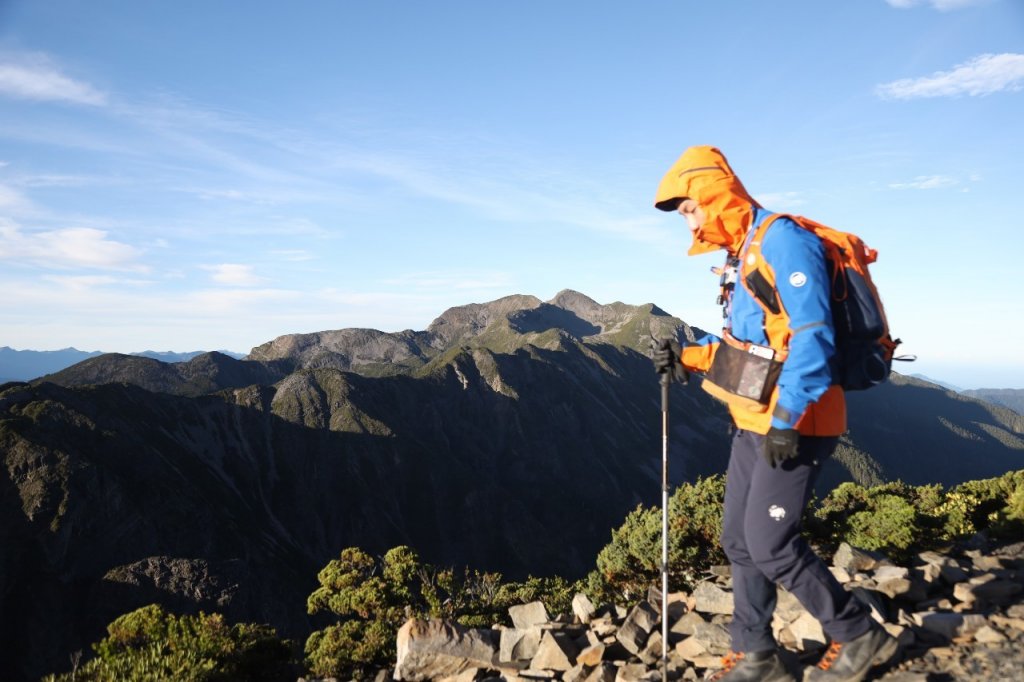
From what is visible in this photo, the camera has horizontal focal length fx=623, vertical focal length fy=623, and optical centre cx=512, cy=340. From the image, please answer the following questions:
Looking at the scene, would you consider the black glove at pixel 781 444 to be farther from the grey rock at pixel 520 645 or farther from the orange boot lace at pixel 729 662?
the grey rock at pixel 520 645

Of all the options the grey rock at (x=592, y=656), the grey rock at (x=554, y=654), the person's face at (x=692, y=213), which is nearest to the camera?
the person's face at (x=692, y=213)

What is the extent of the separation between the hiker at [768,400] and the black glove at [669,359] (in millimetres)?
11

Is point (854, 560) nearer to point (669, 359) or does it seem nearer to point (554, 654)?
point (554, 654)

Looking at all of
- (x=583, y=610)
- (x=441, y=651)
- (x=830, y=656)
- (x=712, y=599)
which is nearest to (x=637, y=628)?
(x=712, y=599)

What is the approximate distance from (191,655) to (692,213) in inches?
349

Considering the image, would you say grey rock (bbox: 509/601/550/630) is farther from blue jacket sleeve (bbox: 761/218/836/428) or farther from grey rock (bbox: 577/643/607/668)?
blue jacket sleeve (bbox: 761/218/836/428)

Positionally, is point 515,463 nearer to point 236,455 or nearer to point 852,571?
point 236,455

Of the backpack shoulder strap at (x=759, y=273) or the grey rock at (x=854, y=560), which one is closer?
the backpack shoulder strap at (x=759, y=273)

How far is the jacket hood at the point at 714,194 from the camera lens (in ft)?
15.3

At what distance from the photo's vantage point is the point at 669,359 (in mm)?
5020

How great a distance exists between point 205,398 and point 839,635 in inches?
5199

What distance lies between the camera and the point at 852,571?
711 cm

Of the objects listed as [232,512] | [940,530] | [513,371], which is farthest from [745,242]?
[513,371]

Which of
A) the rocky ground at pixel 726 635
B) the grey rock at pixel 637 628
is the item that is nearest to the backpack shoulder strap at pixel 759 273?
the rocky ground at pixel 726 635
